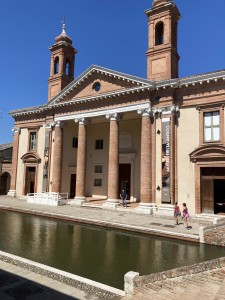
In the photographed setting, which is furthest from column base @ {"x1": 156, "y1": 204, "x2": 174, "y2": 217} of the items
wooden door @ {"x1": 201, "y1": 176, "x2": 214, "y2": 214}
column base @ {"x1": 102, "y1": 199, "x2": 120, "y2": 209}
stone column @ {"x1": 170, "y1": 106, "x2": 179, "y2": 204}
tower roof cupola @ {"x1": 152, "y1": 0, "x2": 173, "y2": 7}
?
tower roof cupola @ {"x1": 152, "y1": 0, "x2": 173, "y2": 7}

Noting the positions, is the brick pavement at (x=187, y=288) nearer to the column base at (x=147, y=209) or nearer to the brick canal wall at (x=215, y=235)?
the brick canal wall at (x=215, y=235)

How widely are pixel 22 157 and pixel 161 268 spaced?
24.8 metres

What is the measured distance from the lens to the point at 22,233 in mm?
14211

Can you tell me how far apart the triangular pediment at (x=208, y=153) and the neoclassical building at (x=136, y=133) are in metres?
0.07

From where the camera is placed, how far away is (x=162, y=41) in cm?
2384

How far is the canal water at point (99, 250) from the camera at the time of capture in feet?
30.1

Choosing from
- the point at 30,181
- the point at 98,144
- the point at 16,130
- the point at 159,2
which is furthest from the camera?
the point at 16,130

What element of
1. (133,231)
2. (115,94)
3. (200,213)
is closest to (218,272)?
(133,231)

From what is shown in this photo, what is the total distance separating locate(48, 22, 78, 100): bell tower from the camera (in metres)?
→ 30.0

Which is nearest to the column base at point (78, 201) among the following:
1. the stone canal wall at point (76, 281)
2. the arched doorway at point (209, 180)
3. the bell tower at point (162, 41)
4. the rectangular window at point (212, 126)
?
the arched doorway at point (209, 180)

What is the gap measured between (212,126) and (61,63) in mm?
18650

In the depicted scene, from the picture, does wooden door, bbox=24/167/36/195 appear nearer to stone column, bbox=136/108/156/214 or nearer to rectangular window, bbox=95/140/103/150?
rectangular window, bbox=95/140/103/150

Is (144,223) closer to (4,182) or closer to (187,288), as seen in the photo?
(187,288)

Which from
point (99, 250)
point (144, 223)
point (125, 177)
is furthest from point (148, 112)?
point (99, 250)
